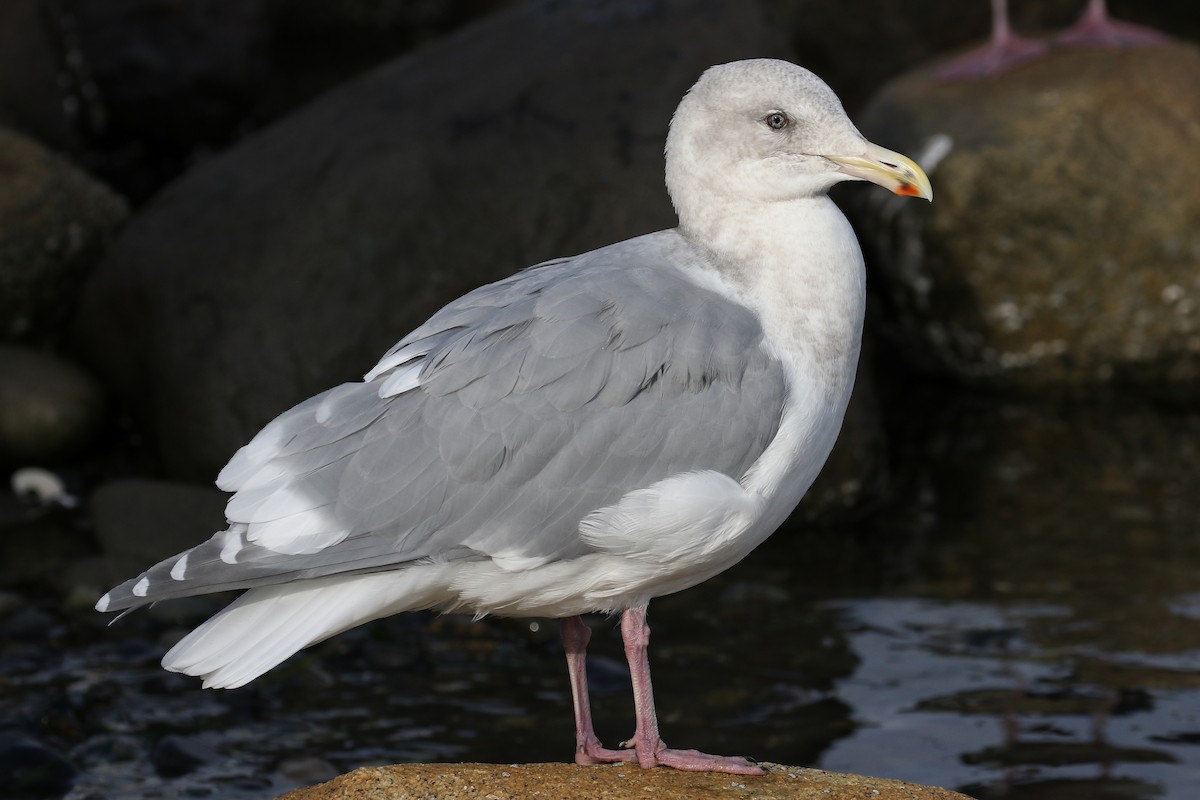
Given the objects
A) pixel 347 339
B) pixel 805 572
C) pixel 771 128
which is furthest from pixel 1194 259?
pixel 771 128

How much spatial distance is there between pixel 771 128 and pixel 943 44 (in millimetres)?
7801

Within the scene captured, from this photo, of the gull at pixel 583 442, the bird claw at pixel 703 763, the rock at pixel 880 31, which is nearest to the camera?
the gull at pixel 583 442

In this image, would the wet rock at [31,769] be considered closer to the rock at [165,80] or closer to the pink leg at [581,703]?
the pink leg at [581,703]

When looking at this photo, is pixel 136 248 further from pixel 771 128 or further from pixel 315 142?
pixel 771 128

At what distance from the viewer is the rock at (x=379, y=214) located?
24.6 ft

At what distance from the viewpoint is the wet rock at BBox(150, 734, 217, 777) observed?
5363 mm

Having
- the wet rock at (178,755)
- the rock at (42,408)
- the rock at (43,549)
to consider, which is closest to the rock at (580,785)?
the wet rock at (178,755)

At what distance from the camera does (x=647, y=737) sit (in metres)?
4.25

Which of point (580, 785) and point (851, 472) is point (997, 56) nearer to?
point (851, 472)

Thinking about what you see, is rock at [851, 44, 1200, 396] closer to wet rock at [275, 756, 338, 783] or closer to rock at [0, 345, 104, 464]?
rock at [0, 345, 104, 464]

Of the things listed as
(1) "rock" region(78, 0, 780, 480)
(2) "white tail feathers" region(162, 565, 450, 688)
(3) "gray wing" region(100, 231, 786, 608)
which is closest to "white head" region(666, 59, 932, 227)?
(3) "gray wing" region(100, 231, 786, 608)

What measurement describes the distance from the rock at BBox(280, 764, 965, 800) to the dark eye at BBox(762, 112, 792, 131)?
1.65 meters

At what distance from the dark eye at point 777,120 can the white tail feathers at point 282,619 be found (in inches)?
55.9

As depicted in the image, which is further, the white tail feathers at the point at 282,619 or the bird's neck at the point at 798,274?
the bird's neck at the point at 798,274
